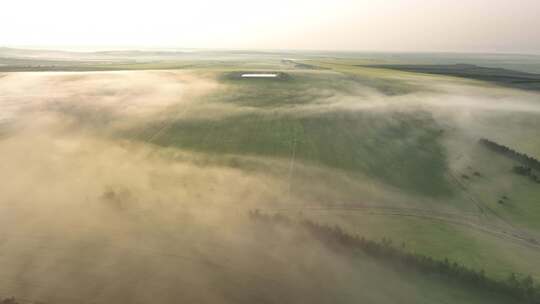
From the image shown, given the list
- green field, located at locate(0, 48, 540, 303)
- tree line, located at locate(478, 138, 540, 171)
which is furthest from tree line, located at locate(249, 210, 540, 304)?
tree line, located at locate(478, 138, 540, 171)

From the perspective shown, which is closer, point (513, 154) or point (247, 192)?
point (247, 192)

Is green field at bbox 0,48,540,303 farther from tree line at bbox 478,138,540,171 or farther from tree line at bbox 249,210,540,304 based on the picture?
tree line at bbox 478,138,540,171

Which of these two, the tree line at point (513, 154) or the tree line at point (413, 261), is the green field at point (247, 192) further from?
the tree line at point (513, 154)

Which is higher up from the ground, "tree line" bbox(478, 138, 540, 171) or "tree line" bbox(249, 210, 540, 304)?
"tree line" bbox(478, 138, 540, 171)

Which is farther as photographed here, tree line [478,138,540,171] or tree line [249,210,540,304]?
tree line [478,138,540,171]

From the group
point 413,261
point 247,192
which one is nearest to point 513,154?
point 413,261

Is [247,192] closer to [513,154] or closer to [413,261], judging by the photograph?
[413,261]

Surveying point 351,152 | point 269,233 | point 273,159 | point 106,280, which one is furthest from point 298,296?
point 351,152

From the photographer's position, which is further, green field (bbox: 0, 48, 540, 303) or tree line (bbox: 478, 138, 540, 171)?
tree line (bbox: 478, 138, 540, 171)
